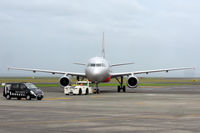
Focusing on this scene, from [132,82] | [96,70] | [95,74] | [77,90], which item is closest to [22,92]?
[77,90]

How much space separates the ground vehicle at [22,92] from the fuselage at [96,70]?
13.1 meters

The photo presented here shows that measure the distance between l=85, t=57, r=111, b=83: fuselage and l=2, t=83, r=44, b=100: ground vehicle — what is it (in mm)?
13098

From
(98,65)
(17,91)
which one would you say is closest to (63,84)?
(98,65)

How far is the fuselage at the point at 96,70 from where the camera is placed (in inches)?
1790

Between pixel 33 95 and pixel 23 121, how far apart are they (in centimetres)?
1610

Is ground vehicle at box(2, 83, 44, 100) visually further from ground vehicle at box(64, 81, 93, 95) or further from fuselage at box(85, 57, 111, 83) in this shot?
fuselage at box(85, 57, 111, 83)

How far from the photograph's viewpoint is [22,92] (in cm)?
3281

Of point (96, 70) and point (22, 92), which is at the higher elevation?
point (96, 70)

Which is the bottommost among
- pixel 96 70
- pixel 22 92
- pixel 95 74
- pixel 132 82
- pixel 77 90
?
pixel 22 92

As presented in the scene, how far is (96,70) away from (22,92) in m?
14.3

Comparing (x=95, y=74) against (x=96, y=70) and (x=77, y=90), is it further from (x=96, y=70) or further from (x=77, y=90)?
(x=77, y=90)

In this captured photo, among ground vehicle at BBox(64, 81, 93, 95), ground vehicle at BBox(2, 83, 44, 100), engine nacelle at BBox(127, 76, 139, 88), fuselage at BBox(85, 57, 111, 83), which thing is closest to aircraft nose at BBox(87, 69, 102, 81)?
fuselage at BBox(85, 57, 111, 83)

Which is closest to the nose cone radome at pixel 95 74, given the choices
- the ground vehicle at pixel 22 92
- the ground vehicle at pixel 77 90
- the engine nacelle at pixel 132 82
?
the ground vehicle at pixel 77 90

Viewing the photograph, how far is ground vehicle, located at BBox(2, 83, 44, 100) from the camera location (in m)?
32.5
